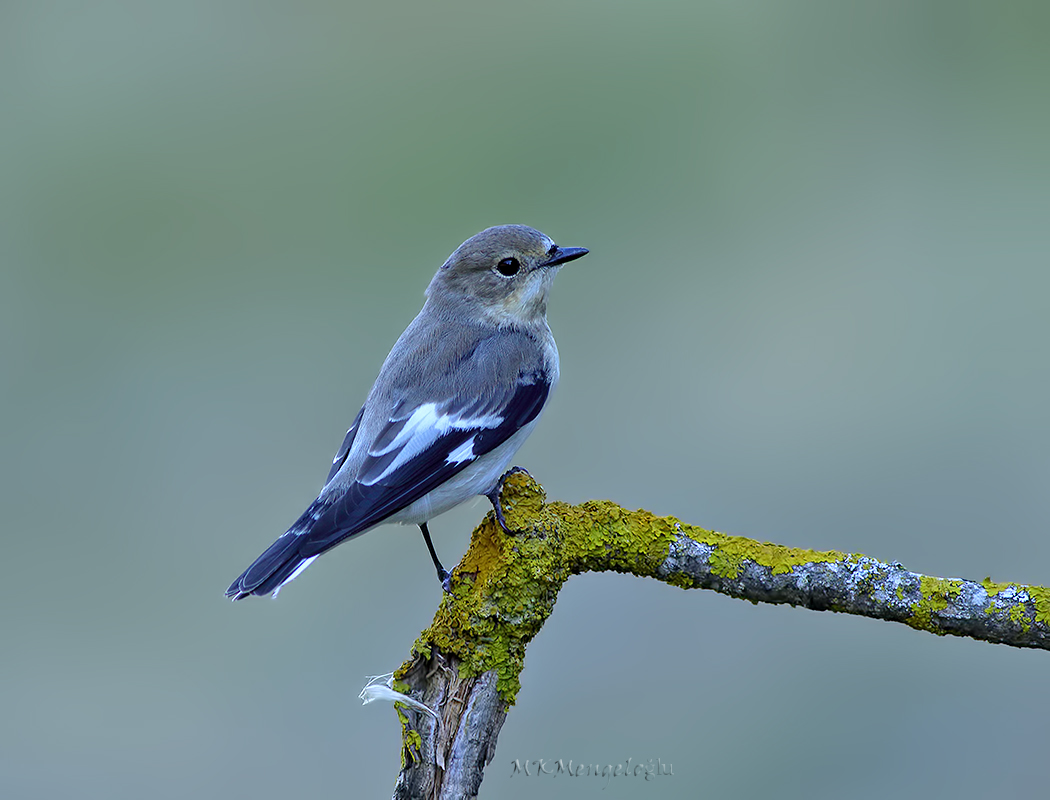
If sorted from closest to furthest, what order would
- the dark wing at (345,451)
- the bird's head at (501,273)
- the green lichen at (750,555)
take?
the green lichen at (750,555) < the dark wing at (345,451) < the bird's head at (501,273)

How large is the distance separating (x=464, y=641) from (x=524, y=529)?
0.34 meters

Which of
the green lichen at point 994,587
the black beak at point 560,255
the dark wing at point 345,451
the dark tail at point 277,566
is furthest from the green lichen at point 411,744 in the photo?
the black beak at point 560,255

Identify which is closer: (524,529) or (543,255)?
(524,529)

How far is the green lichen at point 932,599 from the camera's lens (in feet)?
8.29

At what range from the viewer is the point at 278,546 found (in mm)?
3268

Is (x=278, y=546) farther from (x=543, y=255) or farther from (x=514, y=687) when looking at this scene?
(x=543, y=255)

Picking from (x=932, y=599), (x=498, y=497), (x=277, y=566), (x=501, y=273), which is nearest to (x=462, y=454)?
(x=498, y=497)

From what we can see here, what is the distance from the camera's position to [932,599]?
2.54 metres

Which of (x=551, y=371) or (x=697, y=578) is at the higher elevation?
(x=551, y=371)

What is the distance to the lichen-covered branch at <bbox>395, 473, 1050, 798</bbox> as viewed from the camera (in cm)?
253

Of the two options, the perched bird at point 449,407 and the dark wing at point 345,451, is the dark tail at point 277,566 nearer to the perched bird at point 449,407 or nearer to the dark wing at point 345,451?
the perched bird at point 449,407

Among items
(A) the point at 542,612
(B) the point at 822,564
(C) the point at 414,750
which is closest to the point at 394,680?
(C) the point at 414,750


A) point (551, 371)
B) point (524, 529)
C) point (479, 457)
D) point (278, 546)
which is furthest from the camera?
point (551, 371)

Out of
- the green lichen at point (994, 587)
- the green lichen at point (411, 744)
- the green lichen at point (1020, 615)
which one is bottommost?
the green lichen at point (411, 744)
